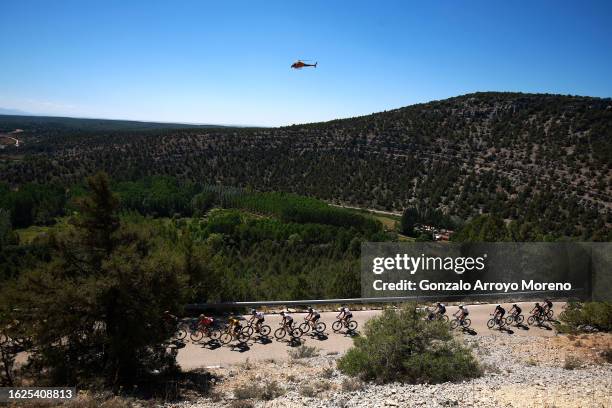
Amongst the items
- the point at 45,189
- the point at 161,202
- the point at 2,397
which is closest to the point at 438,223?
the point at 161,202

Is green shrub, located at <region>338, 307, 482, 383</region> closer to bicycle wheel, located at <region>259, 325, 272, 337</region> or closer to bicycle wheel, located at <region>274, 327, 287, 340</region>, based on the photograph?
bicycle wheel, located at <region>274, 327, 287, 340</region>

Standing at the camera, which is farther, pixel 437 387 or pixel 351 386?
pixel 351 386

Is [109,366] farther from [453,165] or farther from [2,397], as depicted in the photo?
[453,165]

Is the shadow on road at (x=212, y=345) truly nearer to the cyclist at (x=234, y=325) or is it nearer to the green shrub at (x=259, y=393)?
the cyclist at (x=234, y=325)

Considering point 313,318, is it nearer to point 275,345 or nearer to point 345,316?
point 345,316

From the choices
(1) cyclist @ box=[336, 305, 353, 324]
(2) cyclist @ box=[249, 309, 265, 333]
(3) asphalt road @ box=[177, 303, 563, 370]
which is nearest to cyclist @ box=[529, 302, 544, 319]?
(3) asphalt road @ box=[177, 303, 563, 370]

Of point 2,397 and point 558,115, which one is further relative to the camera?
point 558,115

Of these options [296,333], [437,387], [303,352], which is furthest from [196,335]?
[437,387]
